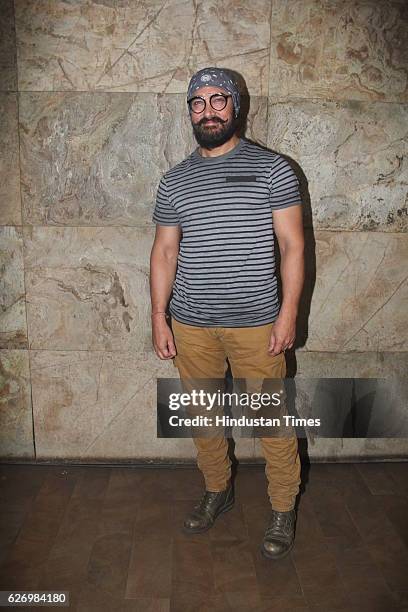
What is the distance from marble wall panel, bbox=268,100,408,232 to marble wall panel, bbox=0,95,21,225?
1.27 m

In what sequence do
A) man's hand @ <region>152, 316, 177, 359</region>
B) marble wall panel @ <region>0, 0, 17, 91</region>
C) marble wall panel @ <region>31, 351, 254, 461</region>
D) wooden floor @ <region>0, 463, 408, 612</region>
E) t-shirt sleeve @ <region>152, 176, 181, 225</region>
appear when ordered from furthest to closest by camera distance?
marble wall panel @ <region>31, 351, 254, 461</region> < marble wall panel @ <region>0, 0, 17, 91</region> < man's hand @ <region>152, 316, 177, 359</region> < t-shirt sleeve @ <region>152, 176, 181, 225</region> < wooden floor @ <region>0, 463, 408, 612</region>

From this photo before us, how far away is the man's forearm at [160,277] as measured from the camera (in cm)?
238

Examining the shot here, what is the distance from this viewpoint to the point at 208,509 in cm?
244

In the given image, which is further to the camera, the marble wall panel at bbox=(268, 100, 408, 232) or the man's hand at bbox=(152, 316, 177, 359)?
the marble wall panel at bbox=(268, 100, 408, 232)

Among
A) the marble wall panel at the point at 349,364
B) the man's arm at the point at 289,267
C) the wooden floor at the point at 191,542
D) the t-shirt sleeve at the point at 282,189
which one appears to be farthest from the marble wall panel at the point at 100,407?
the t-shirt sleeve at the point at 282,189

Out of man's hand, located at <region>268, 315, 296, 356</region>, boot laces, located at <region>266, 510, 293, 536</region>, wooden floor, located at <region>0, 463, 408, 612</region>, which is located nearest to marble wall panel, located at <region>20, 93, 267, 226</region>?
man's hand, located at <region>268, 315, 296, 356</region>

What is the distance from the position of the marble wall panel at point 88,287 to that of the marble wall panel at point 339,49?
1072 millimetres

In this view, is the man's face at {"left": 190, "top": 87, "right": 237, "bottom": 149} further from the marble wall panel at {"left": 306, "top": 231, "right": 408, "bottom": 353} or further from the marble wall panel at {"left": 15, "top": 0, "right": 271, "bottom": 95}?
the marble wall panel at {"left": 306, "top": 231, "right": 408, "bottom": 353}

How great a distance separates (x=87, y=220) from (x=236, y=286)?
0.96 metres

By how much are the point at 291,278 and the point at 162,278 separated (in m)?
0.60

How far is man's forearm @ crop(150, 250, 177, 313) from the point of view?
7.79 feet

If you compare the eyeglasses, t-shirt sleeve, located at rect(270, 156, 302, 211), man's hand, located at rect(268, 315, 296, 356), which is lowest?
man's hand, located at rect(268, 315, 296, 356)

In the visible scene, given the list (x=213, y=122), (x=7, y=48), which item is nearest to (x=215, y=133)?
(x=213, y=122)

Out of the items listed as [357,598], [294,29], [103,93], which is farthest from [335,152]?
[357,598]
